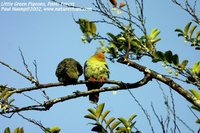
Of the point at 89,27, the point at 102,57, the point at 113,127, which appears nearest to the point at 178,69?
the point at 113,127

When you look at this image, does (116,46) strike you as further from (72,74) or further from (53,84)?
(72,74)

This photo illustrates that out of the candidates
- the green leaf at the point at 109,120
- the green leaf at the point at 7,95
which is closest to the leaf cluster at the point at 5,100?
the green leaf at the point at 7,95

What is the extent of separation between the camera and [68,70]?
249 inches

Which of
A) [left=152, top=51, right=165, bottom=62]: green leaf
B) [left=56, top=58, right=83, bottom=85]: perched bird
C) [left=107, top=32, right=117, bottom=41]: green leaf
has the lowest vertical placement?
[left=152, top=51, right=165, bottom=62]: green leaf

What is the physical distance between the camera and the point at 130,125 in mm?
4344

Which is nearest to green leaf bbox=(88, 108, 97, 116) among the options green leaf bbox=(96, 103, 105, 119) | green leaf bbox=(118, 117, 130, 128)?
green leaf bbox=(96, 103, 105, 119)

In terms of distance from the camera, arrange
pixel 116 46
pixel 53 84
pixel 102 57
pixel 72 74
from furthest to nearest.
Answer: pixel 102 57 < pixel 72 74 < pixel 116 46 < pixel 53 84

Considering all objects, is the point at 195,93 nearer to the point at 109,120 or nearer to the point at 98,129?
the point at 109,120

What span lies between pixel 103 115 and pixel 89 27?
4.53 ft

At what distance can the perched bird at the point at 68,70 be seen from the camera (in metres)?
6.16

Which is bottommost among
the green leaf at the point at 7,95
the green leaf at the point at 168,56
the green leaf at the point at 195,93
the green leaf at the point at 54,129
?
the green leaf at the point at 195,93

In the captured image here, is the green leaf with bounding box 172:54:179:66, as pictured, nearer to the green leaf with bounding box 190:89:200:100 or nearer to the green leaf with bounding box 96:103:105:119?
the green leaf with bounding box 190:89:200:100

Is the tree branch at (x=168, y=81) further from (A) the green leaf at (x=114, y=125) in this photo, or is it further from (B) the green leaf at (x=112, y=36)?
(A) the green leaf at (x=114, y=125)

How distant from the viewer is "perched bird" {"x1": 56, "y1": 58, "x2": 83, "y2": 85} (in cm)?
616
